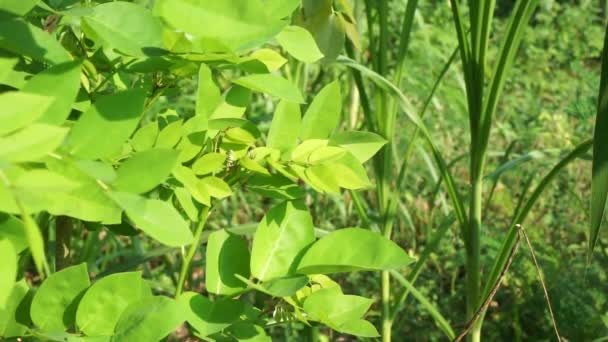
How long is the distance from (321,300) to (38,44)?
34cm

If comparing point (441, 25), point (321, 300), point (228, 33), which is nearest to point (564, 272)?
point (321, 300)

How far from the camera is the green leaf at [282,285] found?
2.52 ft

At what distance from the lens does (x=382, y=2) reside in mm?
1668

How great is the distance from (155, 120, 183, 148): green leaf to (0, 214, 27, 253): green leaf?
0.14 metres

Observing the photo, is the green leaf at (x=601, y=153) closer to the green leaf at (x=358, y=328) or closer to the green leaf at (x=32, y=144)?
the green leaf at (x=358, y=328)

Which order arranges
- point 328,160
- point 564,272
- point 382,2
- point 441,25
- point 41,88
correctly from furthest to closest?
1. point 441,25
2. point 564,272
3. point 382,2
4. point 328,160
5. point 41,88

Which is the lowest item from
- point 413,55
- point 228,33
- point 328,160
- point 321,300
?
point 413,55

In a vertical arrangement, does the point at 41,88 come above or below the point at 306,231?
above

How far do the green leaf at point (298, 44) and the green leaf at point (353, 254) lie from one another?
0.58ft

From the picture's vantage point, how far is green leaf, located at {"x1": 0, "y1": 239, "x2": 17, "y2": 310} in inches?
23.6

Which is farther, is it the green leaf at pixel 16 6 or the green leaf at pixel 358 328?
the green leaf at pixel 358 328

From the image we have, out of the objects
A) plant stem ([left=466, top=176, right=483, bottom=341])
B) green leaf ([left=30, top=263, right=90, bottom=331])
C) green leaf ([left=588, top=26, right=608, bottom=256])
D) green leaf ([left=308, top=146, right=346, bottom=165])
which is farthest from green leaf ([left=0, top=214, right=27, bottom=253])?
plant stem ([left=466, top=176, right=483, bottom=341])

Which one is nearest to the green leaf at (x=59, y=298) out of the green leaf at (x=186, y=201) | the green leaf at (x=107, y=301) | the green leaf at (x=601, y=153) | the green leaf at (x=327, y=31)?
the green leaf at (x=107, y=301)

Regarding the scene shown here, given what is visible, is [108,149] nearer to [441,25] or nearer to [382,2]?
[382,2]
